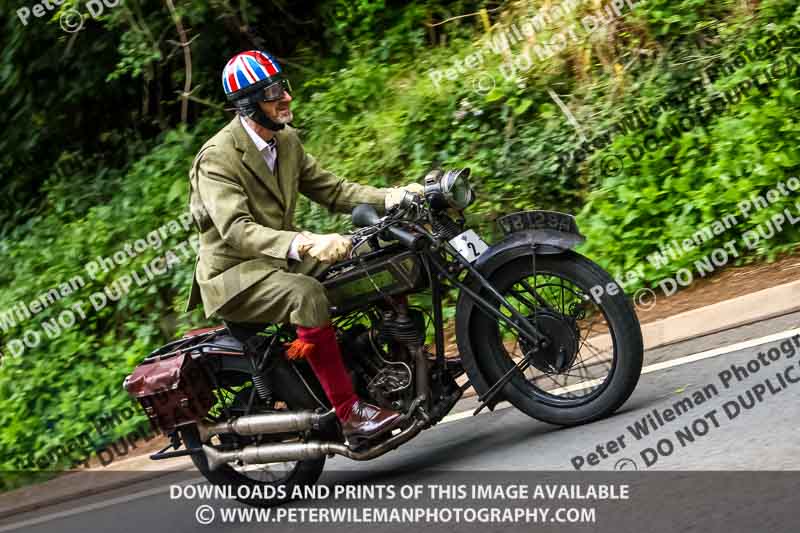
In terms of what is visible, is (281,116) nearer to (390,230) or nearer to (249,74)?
(249,74)

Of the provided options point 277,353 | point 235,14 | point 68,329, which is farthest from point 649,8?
point 68,329

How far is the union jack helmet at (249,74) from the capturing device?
16.8 feet

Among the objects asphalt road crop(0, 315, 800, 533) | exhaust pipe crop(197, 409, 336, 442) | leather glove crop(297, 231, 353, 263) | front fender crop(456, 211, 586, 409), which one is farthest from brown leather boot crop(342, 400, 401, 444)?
leather glove crop(297, 231, 353, 263)

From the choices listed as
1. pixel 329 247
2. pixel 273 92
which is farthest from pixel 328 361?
pixel 273 92

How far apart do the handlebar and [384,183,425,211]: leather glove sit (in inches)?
7.1

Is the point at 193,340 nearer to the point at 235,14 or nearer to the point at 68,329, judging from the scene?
the point at 68,329

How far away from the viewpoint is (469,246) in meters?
5.17

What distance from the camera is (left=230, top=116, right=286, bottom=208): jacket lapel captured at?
17.4 ft

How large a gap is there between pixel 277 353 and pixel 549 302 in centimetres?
139

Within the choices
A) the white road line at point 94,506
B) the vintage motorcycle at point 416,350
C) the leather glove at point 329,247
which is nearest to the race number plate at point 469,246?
the vintage motorcycle at point 416,350

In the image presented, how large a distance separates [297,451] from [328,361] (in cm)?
52

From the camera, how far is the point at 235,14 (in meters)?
11.0

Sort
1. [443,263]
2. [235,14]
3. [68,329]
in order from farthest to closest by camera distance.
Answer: [235,14], [68,329], [443,263]

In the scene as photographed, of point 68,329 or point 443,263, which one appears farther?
point 68,329
